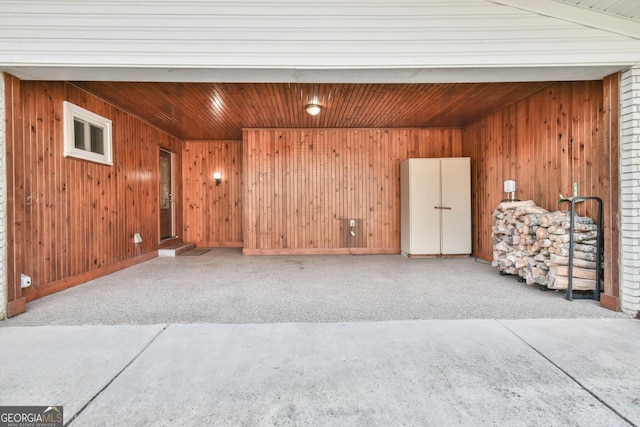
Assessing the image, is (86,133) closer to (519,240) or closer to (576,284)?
(519,240)

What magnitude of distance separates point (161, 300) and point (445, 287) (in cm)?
324

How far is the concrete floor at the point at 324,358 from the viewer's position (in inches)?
55.3

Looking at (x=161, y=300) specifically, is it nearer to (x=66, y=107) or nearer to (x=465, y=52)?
(x=66, y=107)

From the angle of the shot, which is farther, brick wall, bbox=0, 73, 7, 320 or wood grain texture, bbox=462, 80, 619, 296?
wood grain texture, bbox=462, 80, 619, 296

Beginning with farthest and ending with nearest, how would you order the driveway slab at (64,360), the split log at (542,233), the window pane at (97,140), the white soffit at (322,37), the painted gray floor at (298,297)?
the window pane at (97,140) → the split log at (542,233) → the painted gray floor at (298,297) → the white soffit at (322,37) → the driveway slab at (64,360)

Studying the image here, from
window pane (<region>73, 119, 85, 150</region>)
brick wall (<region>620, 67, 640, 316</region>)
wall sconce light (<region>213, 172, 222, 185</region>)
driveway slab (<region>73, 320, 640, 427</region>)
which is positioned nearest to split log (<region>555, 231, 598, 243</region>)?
brick wall (<region>620, 67, 640, 316</region>)

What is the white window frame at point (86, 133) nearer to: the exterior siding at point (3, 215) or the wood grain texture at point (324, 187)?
the exterior siding at point (3, 215)

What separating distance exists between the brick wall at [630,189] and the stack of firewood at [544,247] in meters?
0.39

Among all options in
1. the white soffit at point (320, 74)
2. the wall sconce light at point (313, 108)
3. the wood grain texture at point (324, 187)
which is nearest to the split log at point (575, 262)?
the white soffit at point (320, 74)

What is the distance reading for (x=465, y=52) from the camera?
2.56 m

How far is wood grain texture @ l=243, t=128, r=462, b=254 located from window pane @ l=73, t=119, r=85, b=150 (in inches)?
107

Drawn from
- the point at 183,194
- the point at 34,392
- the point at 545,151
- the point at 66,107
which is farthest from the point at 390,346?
the point at 183,194

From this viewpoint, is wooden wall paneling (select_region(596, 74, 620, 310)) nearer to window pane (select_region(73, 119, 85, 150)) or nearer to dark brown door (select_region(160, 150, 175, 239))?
window pane (select_region(73, 119, 85, 150))

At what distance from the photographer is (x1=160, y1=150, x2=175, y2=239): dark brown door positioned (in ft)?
20.4
